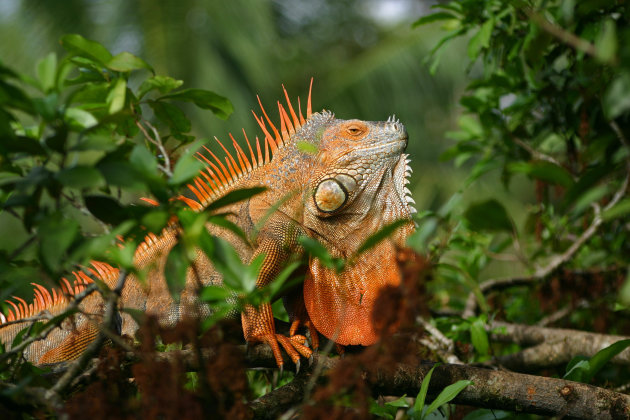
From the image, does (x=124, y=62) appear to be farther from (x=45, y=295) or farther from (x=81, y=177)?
(x=45, y=295)

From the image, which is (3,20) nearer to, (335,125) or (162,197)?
(335,125)

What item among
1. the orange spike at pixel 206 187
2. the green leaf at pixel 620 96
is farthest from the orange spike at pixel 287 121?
the green leaf at pixel 620 96

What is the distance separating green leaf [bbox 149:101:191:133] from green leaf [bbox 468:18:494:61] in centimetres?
145

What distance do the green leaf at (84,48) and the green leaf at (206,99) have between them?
253 millimetres

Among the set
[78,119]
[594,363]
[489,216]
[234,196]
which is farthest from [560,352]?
[78,119]

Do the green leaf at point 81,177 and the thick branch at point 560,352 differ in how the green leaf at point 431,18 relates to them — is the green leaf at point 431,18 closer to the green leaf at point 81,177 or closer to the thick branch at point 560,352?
the thick branch at point 560,352

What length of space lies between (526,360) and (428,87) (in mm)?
15010

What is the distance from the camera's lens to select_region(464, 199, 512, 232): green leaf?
1.35 metres

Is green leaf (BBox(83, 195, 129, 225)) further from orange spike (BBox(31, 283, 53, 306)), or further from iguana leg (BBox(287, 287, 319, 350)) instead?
orange spike (BBox(31, 283, 53, 306))

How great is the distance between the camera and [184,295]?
9.02 ft

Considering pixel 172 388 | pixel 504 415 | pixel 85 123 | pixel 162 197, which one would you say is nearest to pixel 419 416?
pixel 504 415

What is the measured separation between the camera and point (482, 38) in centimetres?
292

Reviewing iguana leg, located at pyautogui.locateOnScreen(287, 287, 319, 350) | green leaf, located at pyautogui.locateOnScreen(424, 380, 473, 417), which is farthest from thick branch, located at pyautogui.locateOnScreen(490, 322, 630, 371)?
green leaf, located at pyautogui.locateOnScreen(424, 380, 473, 417)

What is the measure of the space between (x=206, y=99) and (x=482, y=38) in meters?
1.48
